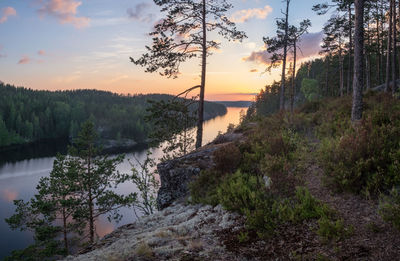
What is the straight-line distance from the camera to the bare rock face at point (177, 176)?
9195 mm

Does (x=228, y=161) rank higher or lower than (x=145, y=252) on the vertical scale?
higher

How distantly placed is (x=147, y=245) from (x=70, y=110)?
139 meters

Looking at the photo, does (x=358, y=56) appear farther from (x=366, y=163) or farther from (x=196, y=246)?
(x=196, y=246)

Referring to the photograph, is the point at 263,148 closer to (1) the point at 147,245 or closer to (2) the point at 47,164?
(1) the point at 147,245

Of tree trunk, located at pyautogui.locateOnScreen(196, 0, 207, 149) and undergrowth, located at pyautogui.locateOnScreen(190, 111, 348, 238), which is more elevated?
tree trunk, located at pyautogui.locateOnScreen(196, 0, 207, 149)

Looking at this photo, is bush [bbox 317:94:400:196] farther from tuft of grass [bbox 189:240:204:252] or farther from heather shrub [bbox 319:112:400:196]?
tuft of grass [bbox 189:240:204:252]

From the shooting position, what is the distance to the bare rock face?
9195 millimetres

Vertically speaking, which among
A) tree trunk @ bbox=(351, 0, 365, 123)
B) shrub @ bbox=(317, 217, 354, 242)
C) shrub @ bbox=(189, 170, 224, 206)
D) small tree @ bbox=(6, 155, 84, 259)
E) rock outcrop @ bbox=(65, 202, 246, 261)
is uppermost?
tree trunk @ bbox=(351, 0, 365, 123)

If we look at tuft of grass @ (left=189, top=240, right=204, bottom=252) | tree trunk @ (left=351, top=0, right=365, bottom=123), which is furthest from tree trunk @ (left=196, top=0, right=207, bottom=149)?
tuft of grass @ (left=189, top=240, right=204, bottom=252)

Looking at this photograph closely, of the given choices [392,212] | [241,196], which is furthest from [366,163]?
[241,196]

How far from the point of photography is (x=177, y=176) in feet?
Result: 30.9

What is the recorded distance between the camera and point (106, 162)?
19.0 m

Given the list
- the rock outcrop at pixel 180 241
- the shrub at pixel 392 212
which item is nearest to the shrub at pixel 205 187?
the rock outcrop at pixel 180 241

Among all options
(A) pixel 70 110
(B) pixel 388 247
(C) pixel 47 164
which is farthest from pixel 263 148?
(A) pixel 70 110
